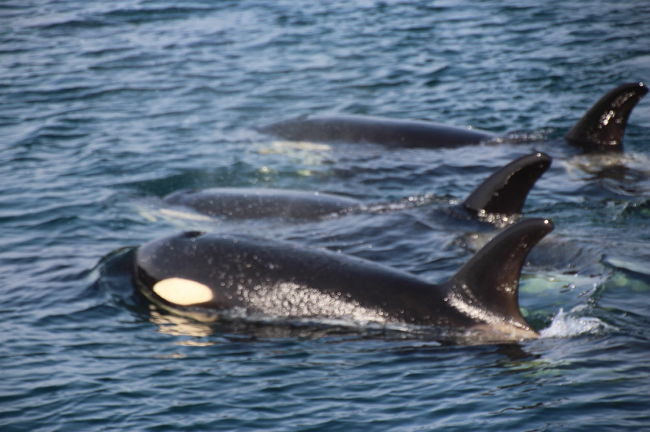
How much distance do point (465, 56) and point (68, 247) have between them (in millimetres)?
11570

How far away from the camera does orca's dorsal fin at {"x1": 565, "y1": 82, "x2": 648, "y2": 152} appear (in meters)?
14.4

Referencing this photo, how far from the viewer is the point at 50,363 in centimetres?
887

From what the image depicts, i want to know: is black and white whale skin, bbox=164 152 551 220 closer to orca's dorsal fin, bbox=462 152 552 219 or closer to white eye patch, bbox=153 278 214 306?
orca's dorsal fin, bbox=462 152 552 219

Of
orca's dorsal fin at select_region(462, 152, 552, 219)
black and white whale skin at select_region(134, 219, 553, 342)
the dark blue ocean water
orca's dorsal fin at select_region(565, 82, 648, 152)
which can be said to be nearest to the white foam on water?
the dark blue ocean water

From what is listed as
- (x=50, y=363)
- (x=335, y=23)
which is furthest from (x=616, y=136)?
(x=335, y=23)

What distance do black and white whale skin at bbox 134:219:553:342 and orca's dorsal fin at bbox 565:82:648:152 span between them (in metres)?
6.50

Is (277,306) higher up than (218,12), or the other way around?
(218,12)

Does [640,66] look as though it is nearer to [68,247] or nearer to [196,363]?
[68,247]

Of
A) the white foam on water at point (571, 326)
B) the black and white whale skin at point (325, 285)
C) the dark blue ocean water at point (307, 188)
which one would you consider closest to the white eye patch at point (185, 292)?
the black and white whale skin at point (325, 285)

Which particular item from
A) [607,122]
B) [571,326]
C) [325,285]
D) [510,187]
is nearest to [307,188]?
[510,187]

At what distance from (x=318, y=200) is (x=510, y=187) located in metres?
2.68

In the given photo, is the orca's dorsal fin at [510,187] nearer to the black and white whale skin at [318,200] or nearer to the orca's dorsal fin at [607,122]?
the black and white whale skin at [318,200]

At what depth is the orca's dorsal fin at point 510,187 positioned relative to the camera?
10828mm

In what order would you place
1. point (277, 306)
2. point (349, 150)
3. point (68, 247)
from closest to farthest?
1. point (277, 306)
2. point (68, 247)
3. point (349, 150)
